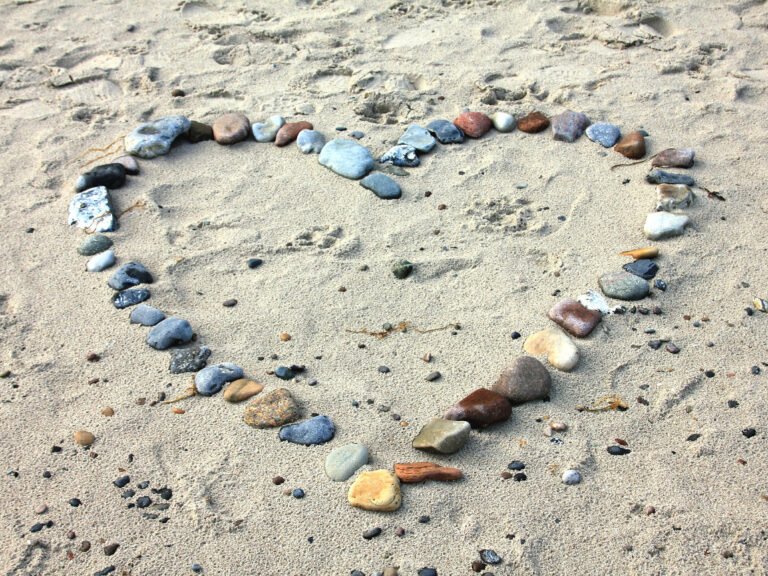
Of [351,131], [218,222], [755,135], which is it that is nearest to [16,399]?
[218,222]

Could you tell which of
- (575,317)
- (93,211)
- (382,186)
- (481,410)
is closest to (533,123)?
(382,186)

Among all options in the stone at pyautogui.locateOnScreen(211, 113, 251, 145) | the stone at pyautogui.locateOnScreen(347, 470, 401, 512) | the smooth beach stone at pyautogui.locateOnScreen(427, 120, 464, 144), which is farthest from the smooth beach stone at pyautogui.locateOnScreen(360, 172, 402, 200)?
the stone at pyautogui.locateOnScreen(347, 470, 401, 512)

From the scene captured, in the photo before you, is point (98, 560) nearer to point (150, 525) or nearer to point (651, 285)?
point (150, 525)

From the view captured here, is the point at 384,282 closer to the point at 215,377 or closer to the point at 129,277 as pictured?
the point at 215,377

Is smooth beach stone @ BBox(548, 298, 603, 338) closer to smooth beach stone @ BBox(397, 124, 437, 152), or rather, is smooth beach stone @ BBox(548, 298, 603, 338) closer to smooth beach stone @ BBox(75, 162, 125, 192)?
smooth beach stone @ BBox(397, 124, 437, 152)

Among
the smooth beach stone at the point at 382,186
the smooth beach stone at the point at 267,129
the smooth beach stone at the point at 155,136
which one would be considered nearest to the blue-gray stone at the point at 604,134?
the smooth beach stone at the point at 382,186

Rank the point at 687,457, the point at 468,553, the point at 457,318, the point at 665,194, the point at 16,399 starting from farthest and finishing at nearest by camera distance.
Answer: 1. the point at 665,194
2. the point at 457,318
3. the point at 16,399
4. the point at 687,457
5. the point at 468,553
